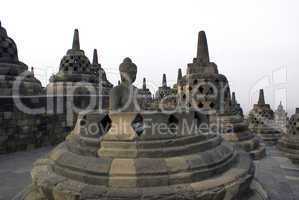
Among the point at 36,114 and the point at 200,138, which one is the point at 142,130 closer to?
the point at 200,138

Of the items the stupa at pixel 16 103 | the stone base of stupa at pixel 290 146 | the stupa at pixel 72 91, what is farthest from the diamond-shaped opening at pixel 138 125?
the stone base of stupa at pixel 290 146

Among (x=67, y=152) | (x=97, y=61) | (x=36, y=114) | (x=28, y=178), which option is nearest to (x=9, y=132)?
(x=36, y=114)

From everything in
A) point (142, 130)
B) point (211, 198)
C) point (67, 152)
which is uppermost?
point (142, 130)

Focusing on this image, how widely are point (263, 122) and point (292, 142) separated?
6.12m

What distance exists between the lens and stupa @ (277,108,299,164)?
8922 mm

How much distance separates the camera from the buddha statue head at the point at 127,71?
402 cm

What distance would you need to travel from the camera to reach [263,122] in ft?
49.8

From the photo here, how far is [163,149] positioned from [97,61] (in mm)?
15319

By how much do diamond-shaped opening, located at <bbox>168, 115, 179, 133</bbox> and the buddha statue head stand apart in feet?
2.85

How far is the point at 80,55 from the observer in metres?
12.6

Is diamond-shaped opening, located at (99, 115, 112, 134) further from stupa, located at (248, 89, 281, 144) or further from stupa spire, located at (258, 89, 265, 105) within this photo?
stupa spire, located at (258, 89, 265, 105)

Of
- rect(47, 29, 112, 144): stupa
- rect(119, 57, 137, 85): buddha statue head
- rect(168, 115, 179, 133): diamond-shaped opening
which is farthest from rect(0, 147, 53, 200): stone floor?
rect(168, 115, 179, 133): diamond-shaped opening

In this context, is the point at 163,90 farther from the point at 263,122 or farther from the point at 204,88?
the point at 204,88

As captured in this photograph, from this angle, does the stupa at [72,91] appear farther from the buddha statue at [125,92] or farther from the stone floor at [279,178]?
the stone floor at [279,178]
